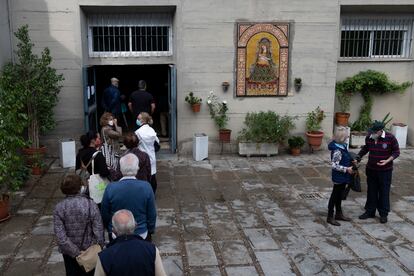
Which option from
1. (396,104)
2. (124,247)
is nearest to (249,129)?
(396,104)

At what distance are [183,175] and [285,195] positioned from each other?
2.26 m

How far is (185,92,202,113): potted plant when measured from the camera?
10.9 m

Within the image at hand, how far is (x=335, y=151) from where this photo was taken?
22.1 feet

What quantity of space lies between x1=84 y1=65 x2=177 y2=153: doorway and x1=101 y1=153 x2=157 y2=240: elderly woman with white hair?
21.4 ft

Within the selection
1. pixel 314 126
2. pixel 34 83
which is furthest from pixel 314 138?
pixel 34 83

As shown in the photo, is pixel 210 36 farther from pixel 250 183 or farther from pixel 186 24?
pixel 250 183

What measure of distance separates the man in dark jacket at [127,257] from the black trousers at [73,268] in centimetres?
112

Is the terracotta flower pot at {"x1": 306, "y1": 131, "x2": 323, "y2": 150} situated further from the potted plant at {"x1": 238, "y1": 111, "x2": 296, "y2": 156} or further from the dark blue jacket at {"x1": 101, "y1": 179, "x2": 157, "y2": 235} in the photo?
the dark blue jacket at {"x1": 101, "y1": 179, "x2": 157, "y2": 235}

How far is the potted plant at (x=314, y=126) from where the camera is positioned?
11281 millimetres

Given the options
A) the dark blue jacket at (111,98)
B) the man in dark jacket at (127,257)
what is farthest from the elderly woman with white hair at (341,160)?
the dark blue jacket at (111,98)

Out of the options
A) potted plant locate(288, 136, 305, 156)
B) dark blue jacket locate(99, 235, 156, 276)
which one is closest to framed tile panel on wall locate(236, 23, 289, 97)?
potted plant locate(288, 136, 305, 156)

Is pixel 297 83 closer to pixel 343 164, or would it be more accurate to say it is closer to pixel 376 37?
pixel 376 37

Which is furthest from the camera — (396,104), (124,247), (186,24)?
(396,104)

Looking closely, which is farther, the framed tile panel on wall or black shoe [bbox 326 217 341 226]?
the framed tile panel on wall
